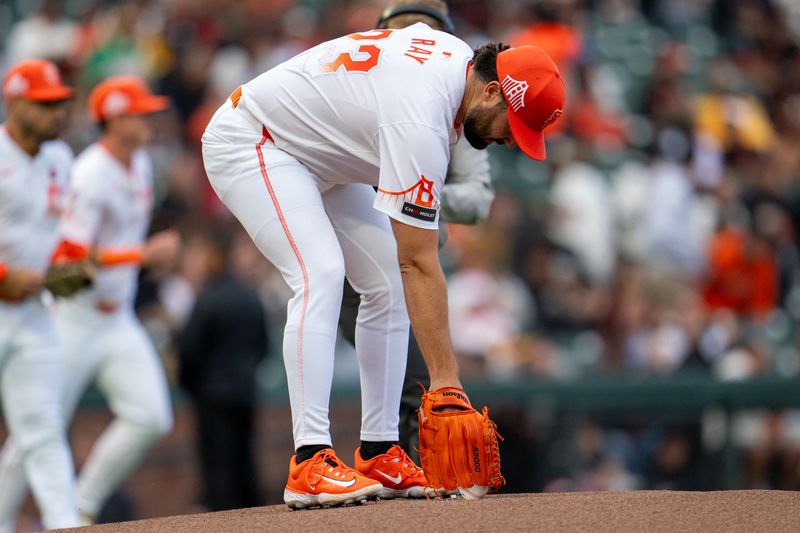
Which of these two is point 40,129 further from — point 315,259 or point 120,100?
point 315,259

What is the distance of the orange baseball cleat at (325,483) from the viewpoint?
503 centimetres

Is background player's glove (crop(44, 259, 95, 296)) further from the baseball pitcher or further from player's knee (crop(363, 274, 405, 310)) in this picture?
player's knee (crop(363, 274, 405, 310))

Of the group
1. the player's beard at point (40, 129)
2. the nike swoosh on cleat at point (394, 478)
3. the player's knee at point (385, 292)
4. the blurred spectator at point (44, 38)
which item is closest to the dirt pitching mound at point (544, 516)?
the nike swoosh on cleat at point (394, 478)

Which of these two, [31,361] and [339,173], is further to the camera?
[31,361]

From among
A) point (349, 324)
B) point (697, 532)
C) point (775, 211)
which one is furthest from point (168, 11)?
point (697, 532)

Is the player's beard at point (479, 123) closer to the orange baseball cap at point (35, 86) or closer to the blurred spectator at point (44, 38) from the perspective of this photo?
the orange baseball cap at point (35, 86)

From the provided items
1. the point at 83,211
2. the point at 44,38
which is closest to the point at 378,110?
the point at 83,211

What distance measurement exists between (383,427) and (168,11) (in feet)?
32.6

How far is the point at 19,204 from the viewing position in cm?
739

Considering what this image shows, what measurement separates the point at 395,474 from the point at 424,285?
1.06m

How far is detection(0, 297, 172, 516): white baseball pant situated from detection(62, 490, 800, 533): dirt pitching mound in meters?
2.83

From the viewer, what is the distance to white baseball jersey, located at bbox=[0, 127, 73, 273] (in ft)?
24.2

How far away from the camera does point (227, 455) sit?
33.3 feet

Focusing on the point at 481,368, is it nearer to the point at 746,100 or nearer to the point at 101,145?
the point at 101,145
